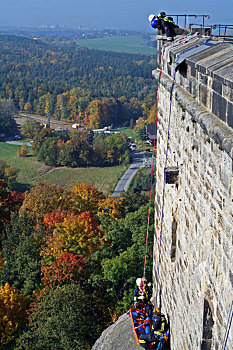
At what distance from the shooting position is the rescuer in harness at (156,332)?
380 inches

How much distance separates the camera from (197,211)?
6750 millimetres

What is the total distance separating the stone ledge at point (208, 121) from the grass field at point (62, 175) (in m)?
63.5

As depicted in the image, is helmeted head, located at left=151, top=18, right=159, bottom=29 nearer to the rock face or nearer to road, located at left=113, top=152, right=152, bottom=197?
the rock face

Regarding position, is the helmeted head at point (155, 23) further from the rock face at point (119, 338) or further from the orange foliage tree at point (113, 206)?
the orange foliage tree at point (113, 206)

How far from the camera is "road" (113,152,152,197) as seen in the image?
71994 mm

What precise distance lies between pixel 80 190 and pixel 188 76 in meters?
33.7

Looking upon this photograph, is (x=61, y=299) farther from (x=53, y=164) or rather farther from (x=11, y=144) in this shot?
(x=11, y=144)

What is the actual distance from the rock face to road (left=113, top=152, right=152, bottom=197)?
53.8 m

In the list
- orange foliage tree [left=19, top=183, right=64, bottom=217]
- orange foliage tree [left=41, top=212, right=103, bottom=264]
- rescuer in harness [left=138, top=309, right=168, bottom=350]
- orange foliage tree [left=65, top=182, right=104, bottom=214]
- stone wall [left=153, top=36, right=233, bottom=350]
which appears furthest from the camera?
orange foliage tree [left=65, top=182, right=104, bottom=214]

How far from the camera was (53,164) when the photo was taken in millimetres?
87000

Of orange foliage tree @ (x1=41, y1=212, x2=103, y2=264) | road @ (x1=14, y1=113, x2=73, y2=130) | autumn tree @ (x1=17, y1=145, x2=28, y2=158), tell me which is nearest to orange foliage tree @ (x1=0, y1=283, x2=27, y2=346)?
orange foliage tree @ (x1=41, y1=212, x2=103, y2=264)

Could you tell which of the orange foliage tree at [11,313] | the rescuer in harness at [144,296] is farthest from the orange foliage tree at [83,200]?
the rescuer in harness at [144,296]

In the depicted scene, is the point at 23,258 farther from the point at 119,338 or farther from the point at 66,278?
the point at 119,338

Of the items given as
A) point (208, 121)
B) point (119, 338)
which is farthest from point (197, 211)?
point (119, 338)
